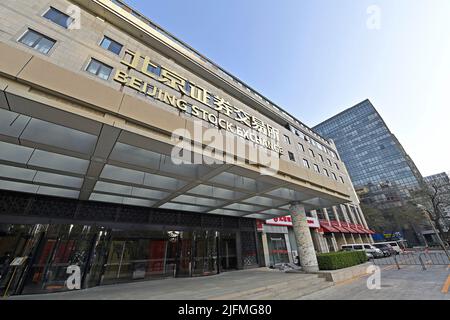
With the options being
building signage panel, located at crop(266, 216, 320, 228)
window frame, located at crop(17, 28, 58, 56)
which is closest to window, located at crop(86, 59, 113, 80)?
window frame, located at crop(17, 28, 58, 56)

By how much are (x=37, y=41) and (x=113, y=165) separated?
708 centimetres

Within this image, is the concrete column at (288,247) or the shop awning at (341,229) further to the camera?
the shop awning at (341,229)

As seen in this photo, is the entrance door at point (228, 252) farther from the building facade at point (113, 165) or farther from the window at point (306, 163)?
the window at point (306, 163)

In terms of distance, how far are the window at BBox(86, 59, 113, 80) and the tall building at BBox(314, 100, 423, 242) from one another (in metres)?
65.9

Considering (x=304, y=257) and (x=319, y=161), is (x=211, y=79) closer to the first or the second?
(x=304, y=257)

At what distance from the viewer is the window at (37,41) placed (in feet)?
25.8

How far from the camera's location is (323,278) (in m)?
9.65

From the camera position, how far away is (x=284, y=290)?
299 inches

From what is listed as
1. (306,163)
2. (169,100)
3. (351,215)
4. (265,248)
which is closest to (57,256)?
Result: (169,100)

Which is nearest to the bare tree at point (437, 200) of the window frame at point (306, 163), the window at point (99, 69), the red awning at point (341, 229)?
the red awning at point (341, 229)

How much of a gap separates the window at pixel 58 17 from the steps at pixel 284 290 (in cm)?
1434

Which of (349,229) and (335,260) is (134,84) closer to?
(335,260)

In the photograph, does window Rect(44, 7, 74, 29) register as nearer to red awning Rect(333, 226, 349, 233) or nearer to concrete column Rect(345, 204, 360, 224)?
red awning Rect(333, 226, 349, 233)

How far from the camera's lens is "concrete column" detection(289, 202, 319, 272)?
11.0 meters
